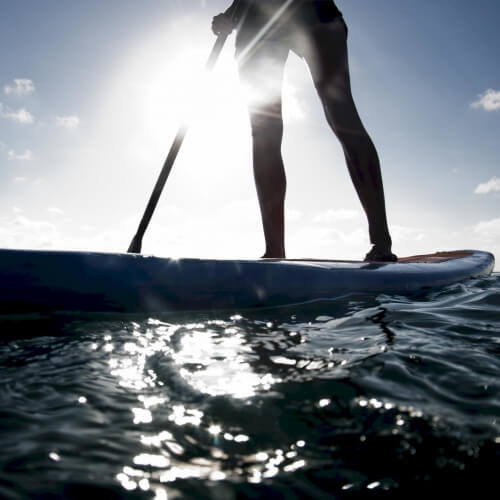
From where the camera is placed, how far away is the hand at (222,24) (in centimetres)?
308

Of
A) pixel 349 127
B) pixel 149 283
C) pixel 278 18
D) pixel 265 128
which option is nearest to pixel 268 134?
pixel 265 128

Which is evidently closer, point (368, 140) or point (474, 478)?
point (474, 478)

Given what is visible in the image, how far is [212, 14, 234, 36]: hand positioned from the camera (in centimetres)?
308

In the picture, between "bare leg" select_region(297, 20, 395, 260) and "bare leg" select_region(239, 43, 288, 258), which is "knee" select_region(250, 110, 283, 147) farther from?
"bare leg" select_region(297, 20, 395, 260)

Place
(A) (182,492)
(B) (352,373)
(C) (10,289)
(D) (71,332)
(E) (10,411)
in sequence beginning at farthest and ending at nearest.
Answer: (C) (10,289), (D) (71,332), (B) (352,373), (E) (10,411), (A) (182,492)

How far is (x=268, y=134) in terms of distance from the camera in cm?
300

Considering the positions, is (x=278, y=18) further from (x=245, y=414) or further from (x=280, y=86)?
(x=245, y=414)

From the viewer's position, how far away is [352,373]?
873 millimetres

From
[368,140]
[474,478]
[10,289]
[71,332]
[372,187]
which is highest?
[368,140]

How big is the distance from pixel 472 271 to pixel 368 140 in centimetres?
145

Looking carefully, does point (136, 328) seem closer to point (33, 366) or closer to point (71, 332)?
point (71, 332)

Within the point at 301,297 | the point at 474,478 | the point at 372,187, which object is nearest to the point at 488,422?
the point at 474,478

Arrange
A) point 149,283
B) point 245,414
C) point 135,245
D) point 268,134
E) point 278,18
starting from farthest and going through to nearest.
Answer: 1. point 268,134
2. point 278,18
3. point 135,245
4. point 149,283
5. point 245,414

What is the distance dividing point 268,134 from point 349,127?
60 centimetres
